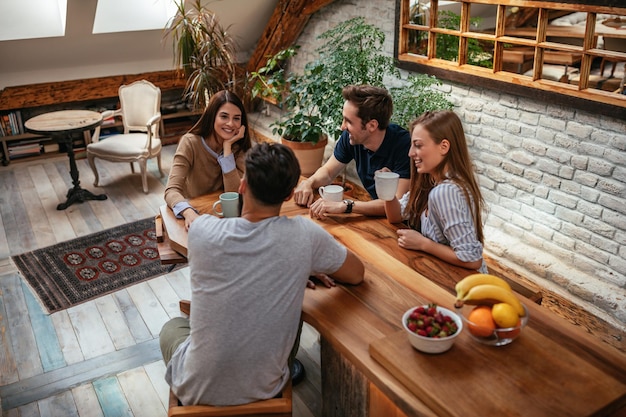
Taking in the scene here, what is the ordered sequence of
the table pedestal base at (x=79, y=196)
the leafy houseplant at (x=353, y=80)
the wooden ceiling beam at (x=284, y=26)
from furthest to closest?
the wooden ceiling beam at (x=284, y=26) < the table pedestal base at (x=79, y=196) < the leafy houseplant at (x=353, y=80)

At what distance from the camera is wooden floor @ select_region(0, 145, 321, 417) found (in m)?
2.84

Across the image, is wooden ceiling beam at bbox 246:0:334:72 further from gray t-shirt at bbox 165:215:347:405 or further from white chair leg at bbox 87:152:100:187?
gray t-shirt at bbox 165:215:347:405

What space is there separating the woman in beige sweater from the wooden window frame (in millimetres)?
1803

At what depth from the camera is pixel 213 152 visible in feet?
9.90

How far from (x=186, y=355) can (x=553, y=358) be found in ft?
3.49

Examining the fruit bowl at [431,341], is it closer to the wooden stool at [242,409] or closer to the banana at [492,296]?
the banana at [492,296]

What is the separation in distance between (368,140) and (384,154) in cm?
11

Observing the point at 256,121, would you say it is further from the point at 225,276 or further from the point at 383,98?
the point at 225,276

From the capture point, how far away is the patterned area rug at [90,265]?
380cm

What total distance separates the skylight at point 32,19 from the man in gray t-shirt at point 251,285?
4375mm

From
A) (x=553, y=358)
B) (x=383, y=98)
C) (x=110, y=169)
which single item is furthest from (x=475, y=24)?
(x=553, y=358)

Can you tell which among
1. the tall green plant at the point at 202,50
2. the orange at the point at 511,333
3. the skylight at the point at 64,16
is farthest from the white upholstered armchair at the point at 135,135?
the orange at the point at 511,333

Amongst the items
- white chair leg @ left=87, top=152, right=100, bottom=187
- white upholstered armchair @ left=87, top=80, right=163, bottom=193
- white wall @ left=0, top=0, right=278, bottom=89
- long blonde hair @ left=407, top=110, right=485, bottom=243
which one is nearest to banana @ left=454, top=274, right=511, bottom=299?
long blonde hair @ left=407, top=110, right=485, bottom=243

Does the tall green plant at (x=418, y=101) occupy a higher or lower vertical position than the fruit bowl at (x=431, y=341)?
higher
